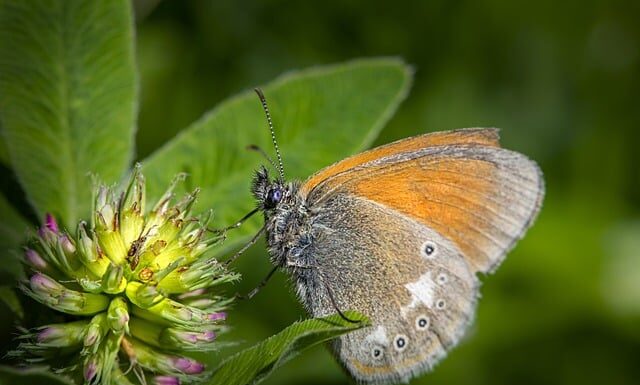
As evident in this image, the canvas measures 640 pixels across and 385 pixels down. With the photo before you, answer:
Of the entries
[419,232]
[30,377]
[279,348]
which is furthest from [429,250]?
[30,377]

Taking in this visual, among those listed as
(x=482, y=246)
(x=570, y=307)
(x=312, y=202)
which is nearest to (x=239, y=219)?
(x=312, y=202)

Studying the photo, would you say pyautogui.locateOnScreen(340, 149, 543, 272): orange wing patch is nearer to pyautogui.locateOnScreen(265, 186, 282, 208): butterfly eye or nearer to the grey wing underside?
the grey wing underside

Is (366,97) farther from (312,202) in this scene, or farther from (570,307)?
(570,307)

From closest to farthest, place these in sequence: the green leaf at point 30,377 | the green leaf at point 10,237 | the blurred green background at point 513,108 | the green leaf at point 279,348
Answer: the green leaf at point 30,377
the green leaf at point 279,348
the green leaf at point 10,237
the blurred green background at point 513,108

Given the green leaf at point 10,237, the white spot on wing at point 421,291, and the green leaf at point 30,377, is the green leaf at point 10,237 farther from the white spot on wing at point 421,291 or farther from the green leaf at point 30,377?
the white spot on wing at point 421,291

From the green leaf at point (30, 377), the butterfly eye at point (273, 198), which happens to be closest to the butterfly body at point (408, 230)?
the butterfly eye at point (273, 198)

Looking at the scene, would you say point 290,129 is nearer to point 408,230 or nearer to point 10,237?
point 408,230
